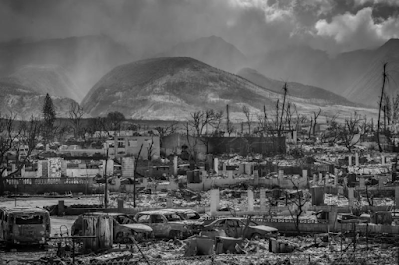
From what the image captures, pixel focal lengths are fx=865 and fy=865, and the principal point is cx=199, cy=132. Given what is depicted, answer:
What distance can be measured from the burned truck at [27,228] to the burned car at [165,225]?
312 cm

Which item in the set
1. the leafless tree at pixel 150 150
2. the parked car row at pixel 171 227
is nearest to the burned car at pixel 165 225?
the parked car row at pixel 171 227

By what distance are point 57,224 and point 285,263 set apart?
10.2 meters

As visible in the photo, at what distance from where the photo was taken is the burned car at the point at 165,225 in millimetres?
21922

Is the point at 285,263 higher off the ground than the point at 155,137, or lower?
lower

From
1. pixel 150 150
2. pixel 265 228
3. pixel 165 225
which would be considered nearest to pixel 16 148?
pixel 150 150

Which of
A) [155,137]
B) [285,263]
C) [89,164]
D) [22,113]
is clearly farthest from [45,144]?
[22,113]

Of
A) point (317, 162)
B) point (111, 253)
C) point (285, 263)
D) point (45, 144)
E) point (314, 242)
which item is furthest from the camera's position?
point (45, 144)

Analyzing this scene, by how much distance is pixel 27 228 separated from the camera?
19719 mm

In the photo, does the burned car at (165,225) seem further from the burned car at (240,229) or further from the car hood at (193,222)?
the burned car at (240,229)

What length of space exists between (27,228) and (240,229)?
5.32 metres

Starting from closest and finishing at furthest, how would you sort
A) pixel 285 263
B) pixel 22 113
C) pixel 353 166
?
1. pixel 285 263
2. pixel 353 166
3. pixel 22 113

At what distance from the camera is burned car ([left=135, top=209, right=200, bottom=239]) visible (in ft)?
71.9

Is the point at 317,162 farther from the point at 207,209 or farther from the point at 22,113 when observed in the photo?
the point at 22,113

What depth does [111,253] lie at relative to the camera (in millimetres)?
18891
